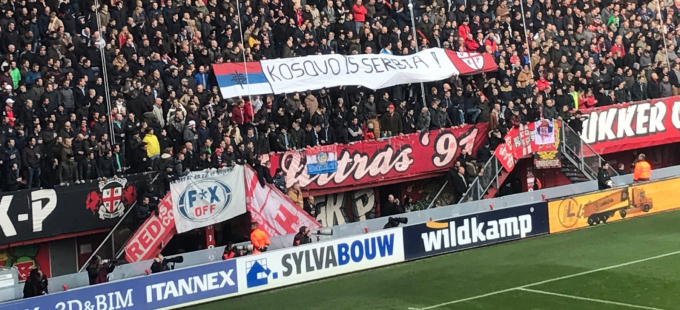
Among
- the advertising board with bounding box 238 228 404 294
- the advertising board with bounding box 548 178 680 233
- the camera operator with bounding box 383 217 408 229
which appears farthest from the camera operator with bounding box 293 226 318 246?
the advertising board with bounding box 548 178 680 233

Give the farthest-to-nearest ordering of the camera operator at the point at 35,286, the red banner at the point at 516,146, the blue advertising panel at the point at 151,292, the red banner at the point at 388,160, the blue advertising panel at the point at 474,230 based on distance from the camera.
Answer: the red banner at the point at 516,146 < the red banner at the point at 388,160 < the blue advertising panel at the point at 474,230 < the camera operator at the point at 35,286 < the blue advertising panel at the point at 151,292

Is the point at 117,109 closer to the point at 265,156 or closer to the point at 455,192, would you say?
the point at 265,156

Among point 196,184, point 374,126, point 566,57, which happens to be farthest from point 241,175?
point 566,57

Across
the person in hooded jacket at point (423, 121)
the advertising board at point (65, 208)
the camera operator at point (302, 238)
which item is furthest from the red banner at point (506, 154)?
the advertising board at point (65, 208)

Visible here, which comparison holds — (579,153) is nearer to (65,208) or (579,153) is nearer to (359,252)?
(359,252)

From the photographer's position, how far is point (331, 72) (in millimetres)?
25781

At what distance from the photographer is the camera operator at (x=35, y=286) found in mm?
17250

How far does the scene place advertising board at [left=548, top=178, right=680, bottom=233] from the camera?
2447cm

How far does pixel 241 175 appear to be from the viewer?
2253 centimetres

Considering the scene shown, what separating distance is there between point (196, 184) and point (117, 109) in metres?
2.57

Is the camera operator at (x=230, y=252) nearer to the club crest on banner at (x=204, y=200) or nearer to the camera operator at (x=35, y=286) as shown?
the club crest on banner at (x=204, y=200)

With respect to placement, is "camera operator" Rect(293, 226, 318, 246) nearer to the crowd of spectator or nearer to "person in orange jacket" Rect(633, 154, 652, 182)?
the crowd of spectator

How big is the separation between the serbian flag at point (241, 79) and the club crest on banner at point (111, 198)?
12.8 feet

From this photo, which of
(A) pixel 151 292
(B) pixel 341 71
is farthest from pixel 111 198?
(B) pixel 341 71
